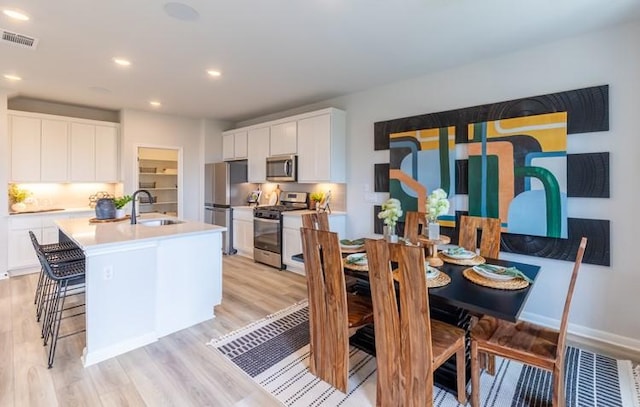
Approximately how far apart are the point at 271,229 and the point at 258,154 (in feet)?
4.85

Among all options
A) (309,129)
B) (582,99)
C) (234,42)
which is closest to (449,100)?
(582,99)

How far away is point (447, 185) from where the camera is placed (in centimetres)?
351

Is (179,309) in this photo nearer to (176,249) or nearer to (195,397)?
(176,249)

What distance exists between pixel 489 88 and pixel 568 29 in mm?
750

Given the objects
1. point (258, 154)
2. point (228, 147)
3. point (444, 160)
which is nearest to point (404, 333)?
point (444, 160)

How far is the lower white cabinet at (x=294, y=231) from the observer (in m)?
4.52

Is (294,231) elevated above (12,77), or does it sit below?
below

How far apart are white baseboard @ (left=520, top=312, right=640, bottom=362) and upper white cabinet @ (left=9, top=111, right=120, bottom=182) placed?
6635mm

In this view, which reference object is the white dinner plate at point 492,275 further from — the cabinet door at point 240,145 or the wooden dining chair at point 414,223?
the cabinet door at point 240,145

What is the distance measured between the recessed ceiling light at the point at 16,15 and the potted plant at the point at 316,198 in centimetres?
364

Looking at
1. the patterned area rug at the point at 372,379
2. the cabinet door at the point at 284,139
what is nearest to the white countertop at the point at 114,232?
the patterned area rug at the point at 372,379

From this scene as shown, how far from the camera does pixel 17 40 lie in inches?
111

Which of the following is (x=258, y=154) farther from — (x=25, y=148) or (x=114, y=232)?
(x=25, y=148)

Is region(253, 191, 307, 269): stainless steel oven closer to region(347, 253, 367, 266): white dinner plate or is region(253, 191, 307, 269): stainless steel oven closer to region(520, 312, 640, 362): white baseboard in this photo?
region(347, 253, 367, 266): white dinner plate
